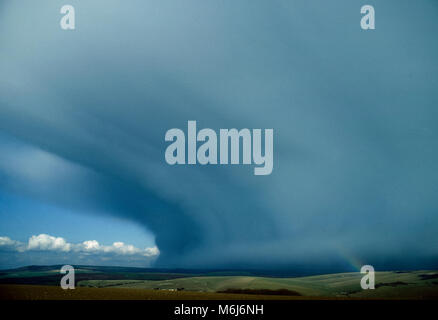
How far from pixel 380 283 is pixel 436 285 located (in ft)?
27.0

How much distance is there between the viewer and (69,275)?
3148 cm
